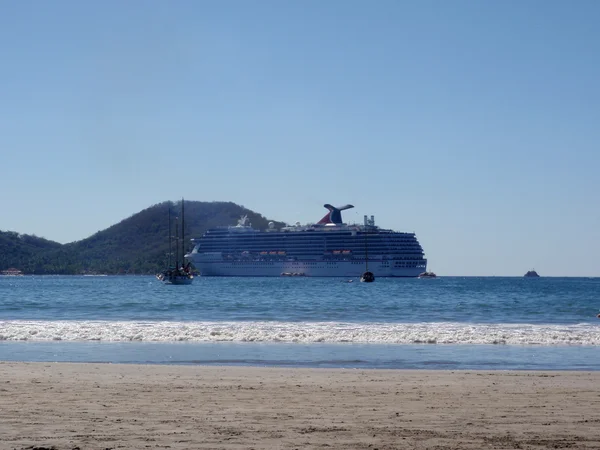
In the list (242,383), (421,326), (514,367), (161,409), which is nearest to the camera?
(161,409)

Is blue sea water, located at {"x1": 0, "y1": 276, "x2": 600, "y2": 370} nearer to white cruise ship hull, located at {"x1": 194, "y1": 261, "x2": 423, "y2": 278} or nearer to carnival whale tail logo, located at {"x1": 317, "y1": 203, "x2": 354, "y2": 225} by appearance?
white cruise ship hull, located at {"x1": 194, "y1": 261, "x2": 423, "y2": 278}

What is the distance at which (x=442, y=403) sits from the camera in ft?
29.9

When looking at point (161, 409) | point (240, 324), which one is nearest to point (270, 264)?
point (240, 324)

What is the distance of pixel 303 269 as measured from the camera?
113250 mm

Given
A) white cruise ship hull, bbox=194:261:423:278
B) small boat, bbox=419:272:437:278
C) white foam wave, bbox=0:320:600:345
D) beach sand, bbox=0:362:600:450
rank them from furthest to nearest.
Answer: small boat, bbox=419:272:437:278 < white cruise ship hull, bbox=194:261:423:278 < white foam wave, bbox=0:320:600:345 < beach sand, bbox=0:362:600:450

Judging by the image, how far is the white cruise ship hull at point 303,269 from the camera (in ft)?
365

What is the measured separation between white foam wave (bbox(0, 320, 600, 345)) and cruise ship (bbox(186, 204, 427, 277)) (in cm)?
8670

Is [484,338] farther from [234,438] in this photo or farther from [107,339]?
[234,438]

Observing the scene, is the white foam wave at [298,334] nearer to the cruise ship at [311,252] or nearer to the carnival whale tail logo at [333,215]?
the cruise ship at [311,252]

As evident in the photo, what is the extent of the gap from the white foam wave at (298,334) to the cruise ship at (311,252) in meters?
86.7

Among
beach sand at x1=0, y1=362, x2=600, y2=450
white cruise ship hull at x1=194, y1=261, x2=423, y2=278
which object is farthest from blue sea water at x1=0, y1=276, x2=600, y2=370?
white cruise ship hull at x1=194, y1=261, x2=423, y2=278

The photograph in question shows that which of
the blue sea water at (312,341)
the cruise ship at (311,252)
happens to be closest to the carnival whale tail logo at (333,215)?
the cruise ship at (311,252)

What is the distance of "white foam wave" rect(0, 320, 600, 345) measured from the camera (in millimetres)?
19219

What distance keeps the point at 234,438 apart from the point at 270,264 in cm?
10859
